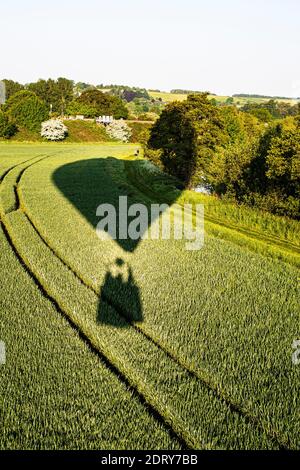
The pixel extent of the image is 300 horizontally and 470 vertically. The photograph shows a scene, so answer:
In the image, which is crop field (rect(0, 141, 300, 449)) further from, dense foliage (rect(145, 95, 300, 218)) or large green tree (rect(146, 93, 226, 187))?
large green tree (rect(146, 93, 226, 187))

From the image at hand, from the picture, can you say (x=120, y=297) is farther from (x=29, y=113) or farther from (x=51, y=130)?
(x=29, y=113)

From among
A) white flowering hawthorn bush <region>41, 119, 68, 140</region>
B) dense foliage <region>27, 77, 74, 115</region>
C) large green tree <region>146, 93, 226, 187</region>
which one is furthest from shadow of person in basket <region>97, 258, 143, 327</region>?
dense foliage <region>27, 77, 74, 115</region>

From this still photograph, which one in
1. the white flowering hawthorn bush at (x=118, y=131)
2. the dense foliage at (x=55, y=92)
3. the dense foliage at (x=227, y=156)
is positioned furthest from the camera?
the dense foliage at (x=55, y=92)

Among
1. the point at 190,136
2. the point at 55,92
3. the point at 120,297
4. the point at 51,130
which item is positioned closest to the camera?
the point at 120,297

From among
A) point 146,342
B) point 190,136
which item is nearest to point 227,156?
point 190,136

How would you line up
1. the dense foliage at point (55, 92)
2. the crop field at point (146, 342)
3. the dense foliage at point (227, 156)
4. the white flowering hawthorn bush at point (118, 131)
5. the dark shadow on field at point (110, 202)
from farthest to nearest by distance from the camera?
the dense foliage at point (55, 92) → the white flowering hawthorn bush at point (118, 131) → the dense foliage at point (227, 156) → the dark shadow on field at point (110, 202) → the crop field at point (146, 342)

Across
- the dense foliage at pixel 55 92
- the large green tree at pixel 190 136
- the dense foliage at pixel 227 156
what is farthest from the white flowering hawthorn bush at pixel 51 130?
the large green tree at pixel 190 136

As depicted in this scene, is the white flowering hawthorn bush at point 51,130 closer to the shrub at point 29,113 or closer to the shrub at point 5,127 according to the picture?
the shrub at point 29,113
